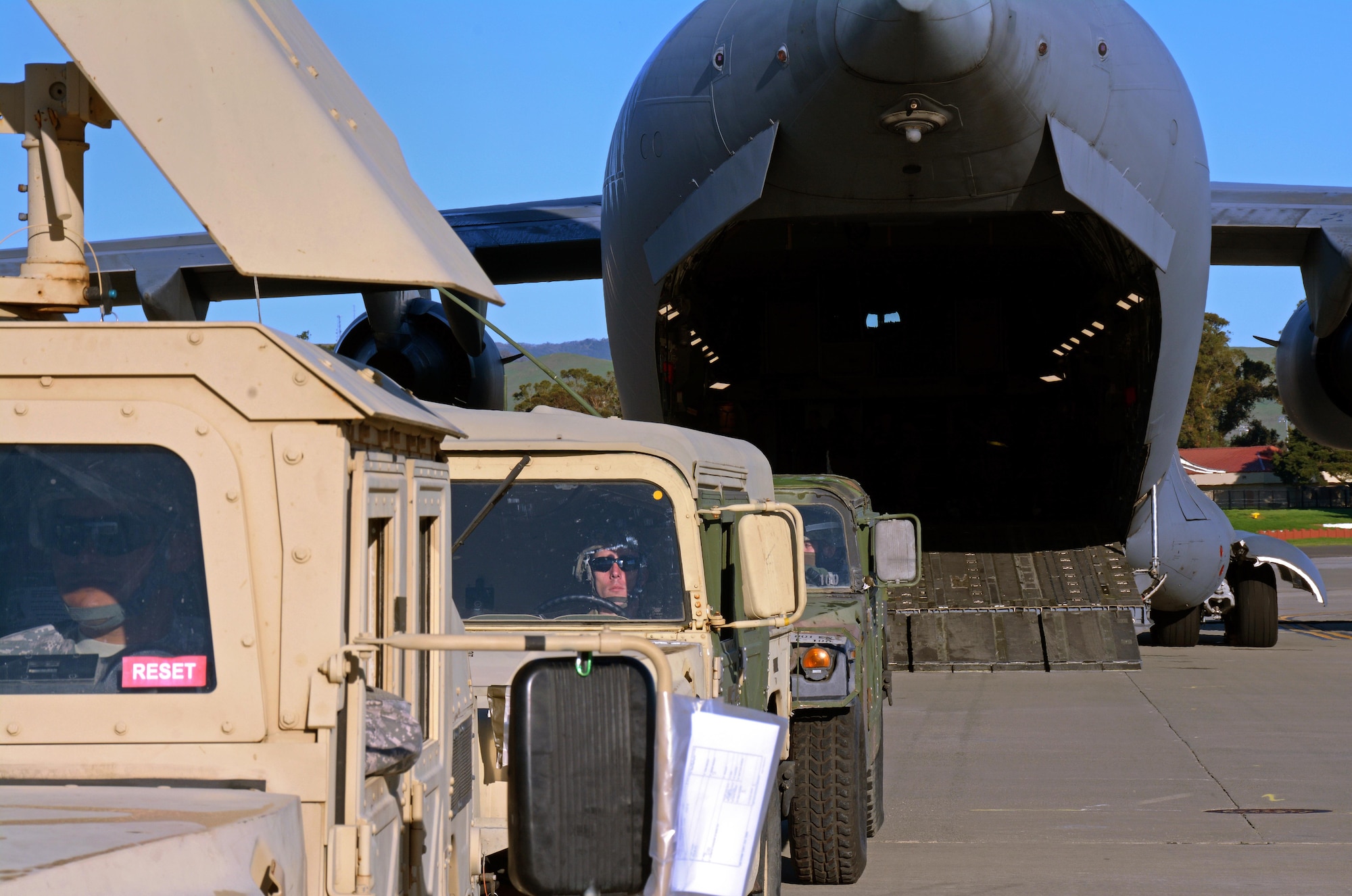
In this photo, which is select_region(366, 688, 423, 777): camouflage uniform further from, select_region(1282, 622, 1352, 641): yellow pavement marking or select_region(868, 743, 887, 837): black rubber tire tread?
select_region(1282, 622, 1352, 641): yellow pavement marking

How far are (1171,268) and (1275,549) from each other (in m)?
7.77

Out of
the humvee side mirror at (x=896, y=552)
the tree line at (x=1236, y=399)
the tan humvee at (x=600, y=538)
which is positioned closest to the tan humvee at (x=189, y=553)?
the tan humvee at (x=600, y=538)

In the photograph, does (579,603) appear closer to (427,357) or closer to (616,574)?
(616,574)

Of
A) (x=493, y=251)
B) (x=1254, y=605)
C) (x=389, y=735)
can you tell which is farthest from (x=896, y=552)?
(x=1254, y=605)

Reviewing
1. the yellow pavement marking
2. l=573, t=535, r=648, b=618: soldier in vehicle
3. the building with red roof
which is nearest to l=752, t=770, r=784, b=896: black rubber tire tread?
l=573, t=535, r=648, b=618: soldier in vehicle

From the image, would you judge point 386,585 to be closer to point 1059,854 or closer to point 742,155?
point 1059,854

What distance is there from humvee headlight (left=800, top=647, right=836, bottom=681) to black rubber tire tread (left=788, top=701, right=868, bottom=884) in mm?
159

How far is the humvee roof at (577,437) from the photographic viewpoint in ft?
16.1

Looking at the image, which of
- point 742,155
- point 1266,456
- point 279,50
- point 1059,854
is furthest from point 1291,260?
point 1266,456

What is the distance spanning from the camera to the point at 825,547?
8.30 m

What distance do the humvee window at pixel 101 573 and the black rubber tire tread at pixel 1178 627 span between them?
18.8 m

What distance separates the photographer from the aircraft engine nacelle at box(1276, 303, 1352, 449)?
16094 mm

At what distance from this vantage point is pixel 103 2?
2793 millimetres

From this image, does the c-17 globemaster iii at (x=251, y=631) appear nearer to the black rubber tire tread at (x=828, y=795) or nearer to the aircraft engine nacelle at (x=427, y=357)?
the black rubber tire tread at (x=828, y=795)
